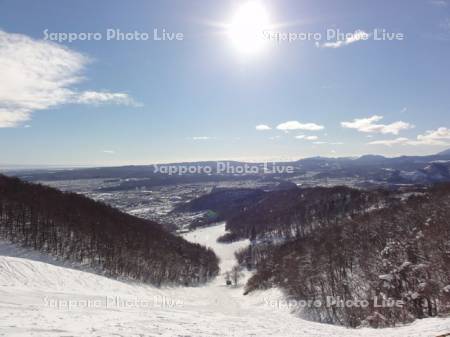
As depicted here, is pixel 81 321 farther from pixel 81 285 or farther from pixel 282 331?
pixel 81 285

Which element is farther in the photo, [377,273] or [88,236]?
[88,236]

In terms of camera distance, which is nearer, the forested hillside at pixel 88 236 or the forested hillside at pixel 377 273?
the forested hillside at pixel 377 273

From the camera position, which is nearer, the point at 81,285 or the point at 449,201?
the point at 81,285

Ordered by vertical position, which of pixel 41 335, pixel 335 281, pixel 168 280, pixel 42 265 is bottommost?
pixel 168 280

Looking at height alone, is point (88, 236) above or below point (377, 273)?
above

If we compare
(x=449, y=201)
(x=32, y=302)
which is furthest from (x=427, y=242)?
(x=32, y=302)

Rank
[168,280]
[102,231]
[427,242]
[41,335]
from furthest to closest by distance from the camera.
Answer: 1. [102,231]
2. [168,280]
3. [427,242]
4. [41,335]

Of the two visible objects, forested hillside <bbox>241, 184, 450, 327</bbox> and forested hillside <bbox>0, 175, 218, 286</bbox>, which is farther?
forested hillside <bbox>0, 175, 218, 286</bbox>

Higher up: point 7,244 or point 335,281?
point 7,244
